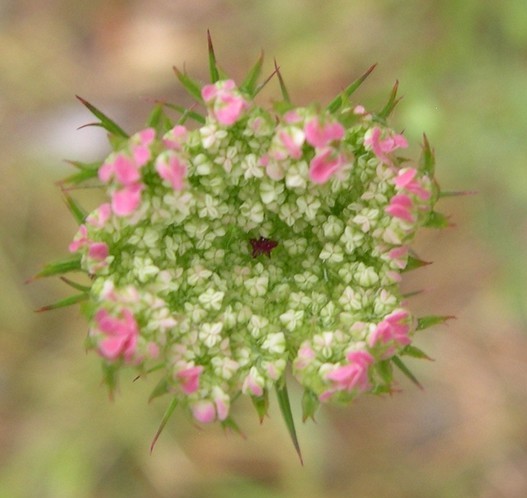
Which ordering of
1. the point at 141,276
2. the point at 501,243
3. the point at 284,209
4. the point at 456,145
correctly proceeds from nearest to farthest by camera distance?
the point at 141,276 < the point at 284,209 < the point at 456,145 < the point at 501,243

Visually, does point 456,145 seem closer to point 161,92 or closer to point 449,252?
point 449,252

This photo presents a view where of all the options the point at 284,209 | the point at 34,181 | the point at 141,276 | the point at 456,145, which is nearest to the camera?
the point at 141,276

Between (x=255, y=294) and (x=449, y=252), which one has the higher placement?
(x=255, y=294)

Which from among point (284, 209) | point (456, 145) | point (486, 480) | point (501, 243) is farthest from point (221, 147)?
point (486, 480)

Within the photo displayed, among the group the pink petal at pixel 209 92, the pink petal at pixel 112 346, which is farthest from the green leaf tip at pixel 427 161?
the pink petal at pixel 112 346

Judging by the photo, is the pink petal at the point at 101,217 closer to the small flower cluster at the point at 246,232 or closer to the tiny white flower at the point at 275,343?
the small flower cluster at the point at 246,232

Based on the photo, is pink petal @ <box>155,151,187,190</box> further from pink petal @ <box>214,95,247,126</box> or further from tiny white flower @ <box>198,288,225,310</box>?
tiny white flower @ <box>198,288,225,310</box>

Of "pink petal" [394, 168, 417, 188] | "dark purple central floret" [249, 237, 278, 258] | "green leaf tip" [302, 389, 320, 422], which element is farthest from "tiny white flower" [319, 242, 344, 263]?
"green leaf tip" [302, 389, 320, 422]
